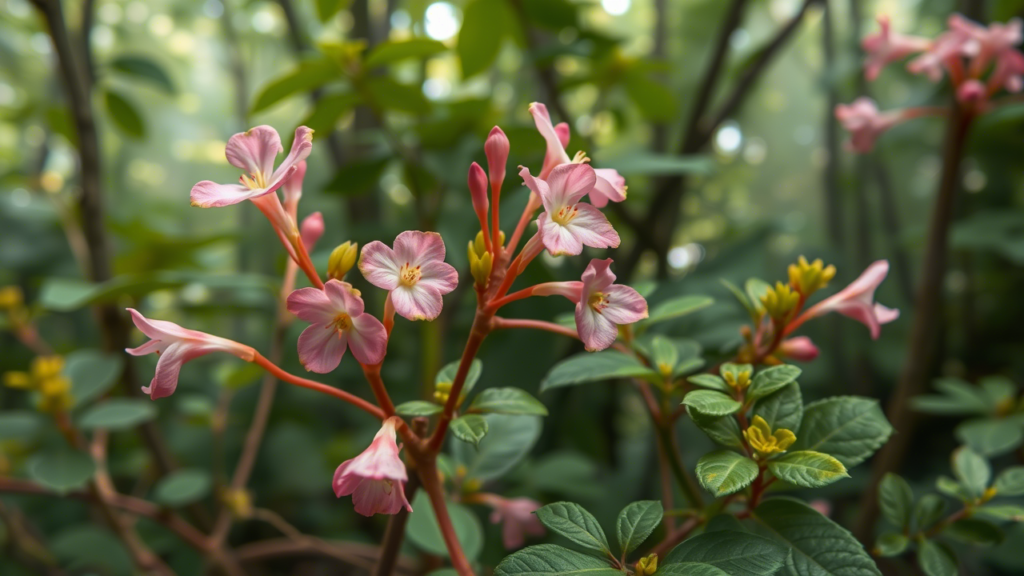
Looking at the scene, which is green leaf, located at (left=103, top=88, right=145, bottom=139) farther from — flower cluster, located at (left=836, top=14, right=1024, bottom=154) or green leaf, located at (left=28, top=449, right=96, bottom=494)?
flower cluster, located at (left=836, top=14, right=1024, bottom=154)

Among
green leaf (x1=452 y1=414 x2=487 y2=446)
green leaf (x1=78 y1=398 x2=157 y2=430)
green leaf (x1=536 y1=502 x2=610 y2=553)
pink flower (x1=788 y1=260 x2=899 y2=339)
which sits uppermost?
pink flower (x1=788 y1=260 x2=899 y2=339)

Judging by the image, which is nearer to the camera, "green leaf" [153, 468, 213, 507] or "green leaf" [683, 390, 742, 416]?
"green leaf" [683, 390, 742, 416]

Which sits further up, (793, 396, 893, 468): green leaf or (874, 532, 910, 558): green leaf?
(793, 396, 893, 468): green leaf

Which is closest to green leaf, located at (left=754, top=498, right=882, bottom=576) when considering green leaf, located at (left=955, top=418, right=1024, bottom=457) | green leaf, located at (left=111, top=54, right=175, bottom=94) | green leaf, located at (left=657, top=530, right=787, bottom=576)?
green leaf, located at (left=657, top=530, right=787, bottom=576)

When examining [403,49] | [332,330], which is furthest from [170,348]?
[403,49]

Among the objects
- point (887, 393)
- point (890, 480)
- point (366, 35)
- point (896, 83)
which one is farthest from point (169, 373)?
point (896, 83)

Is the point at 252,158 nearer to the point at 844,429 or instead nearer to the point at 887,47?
the point at 844,429
